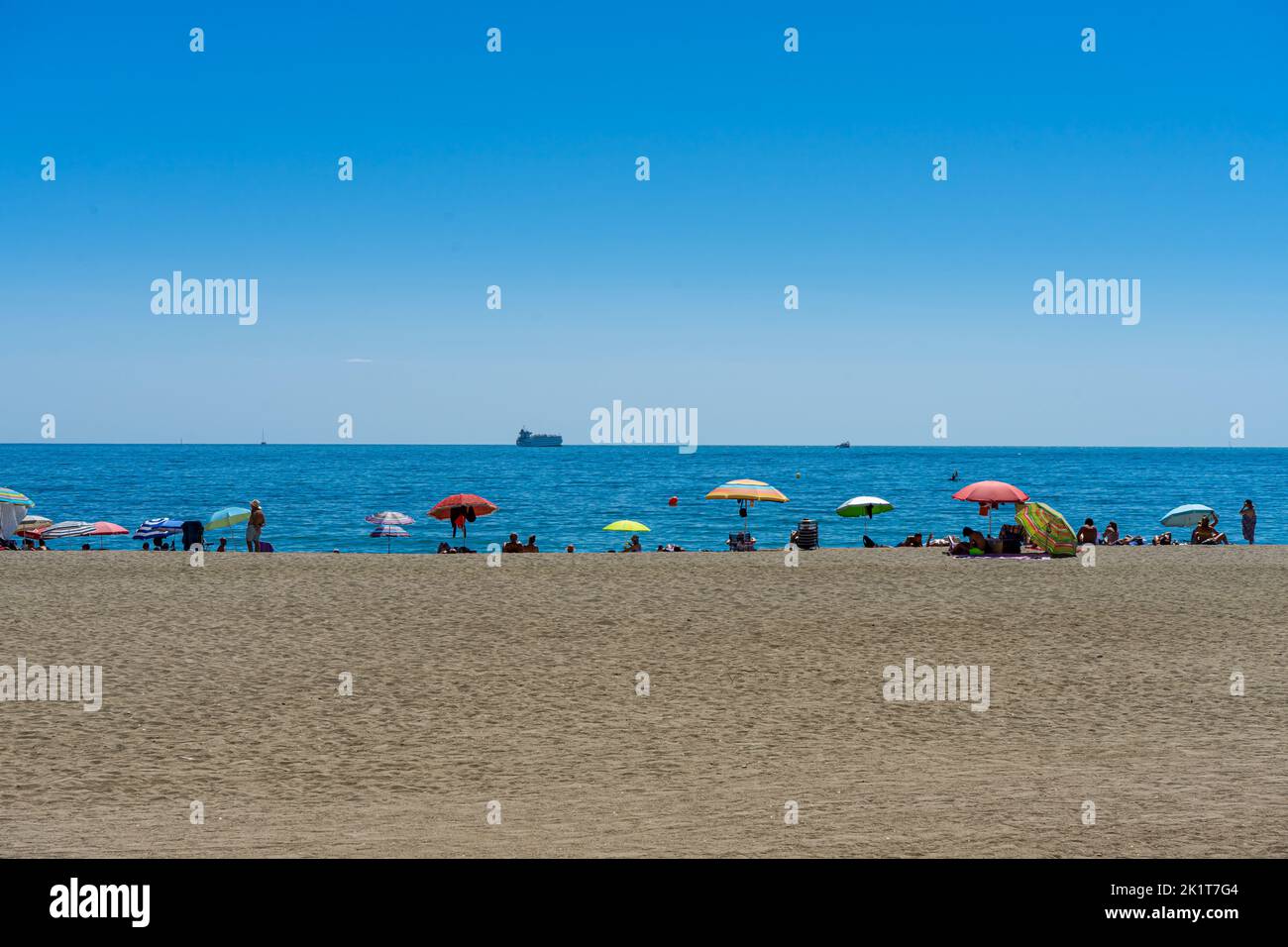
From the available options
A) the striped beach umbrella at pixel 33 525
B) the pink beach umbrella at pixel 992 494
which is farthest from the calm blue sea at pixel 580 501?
the pink beach umbrella at pixel 992 494

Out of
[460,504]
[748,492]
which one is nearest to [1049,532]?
[748,492]

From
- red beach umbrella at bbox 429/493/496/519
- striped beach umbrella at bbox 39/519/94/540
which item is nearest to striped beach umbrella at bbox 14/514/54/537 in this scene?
striped beach umbrella at bbox 39/519/94/540

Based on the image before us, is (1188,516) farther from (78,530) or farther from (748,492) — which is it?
(78,530)

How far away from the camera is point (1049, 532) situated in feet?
90.4

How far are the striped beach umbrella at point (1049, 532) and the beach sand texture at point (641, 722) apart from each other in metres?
5.91

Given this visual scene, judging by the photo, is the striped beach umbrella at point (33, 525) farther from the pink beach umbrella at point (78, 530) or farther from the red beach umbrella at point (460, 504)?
the red beach umbrella at point (460, 504)

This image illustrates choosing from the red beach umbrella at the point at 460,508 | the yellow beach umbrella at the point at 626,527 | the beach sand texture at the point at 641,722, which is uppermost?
the red beach umbrella at the point at 460,508

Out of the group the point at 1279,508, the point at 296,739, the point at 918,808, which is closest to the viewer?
the point at 918,808

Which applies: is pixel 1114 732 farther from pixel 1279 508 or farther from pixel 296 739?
pixel 1279 508

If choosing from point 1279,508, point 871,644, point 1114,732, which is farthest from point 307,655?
point 1279,508

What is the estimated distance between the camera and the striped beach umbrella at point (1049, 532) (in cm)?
2752

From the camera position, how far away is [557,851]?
280 inches

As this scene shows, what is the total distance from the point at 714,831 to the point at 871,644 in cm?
844
